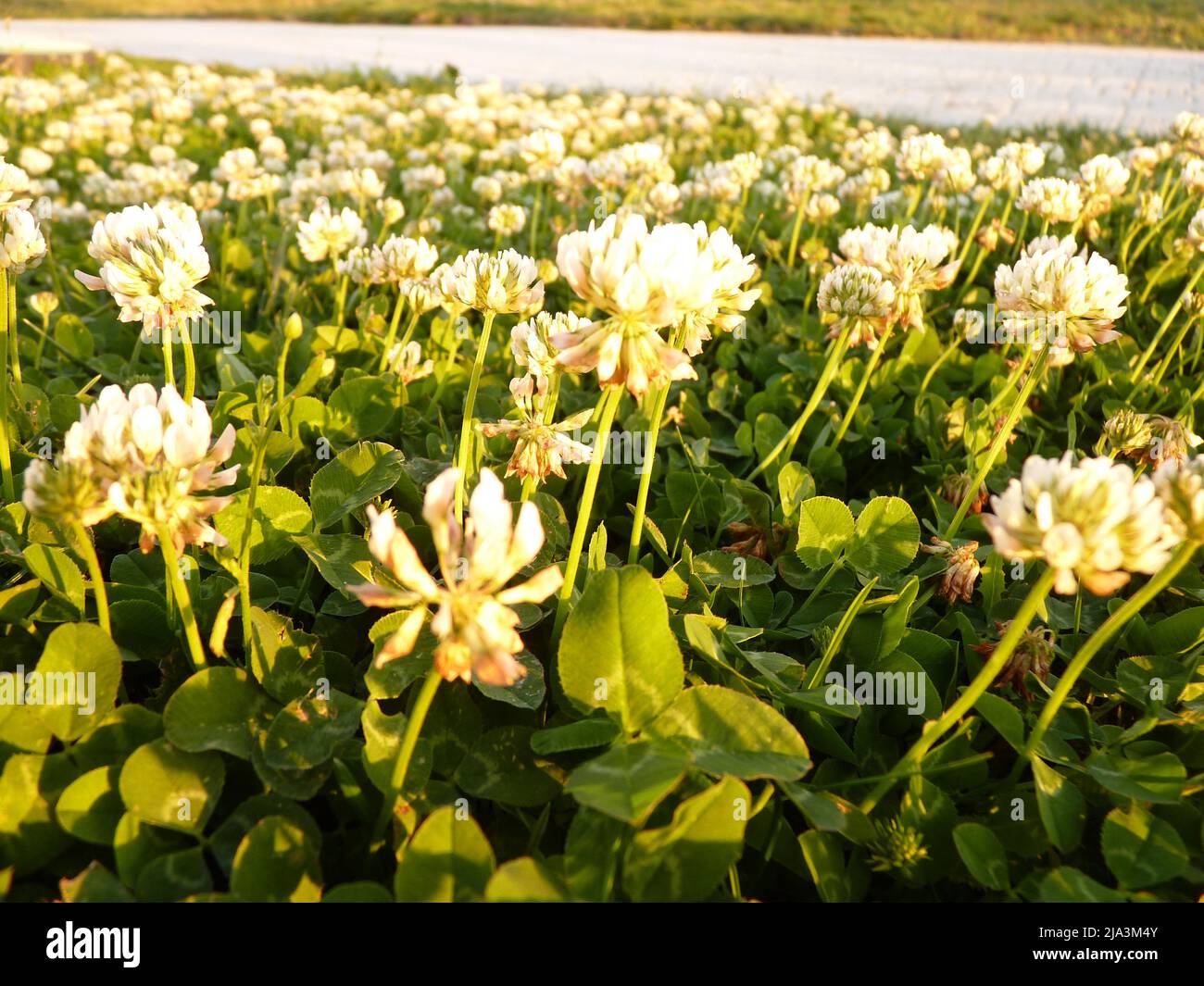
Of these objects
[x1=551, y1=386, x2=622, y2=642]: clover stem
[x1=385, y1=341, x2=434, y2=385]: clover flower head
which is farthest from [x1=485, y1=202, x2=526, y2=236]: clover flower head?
[x1=551, y1=386, x2=622, y2=642]: clover stem

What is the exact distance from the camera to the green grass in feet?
52.0

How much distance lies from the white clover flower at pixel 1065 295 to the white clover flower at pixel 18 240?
5.39ft

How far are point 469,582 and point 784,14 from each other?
20.2 metres

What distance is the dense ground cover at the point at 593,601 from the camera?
1115 millimetres

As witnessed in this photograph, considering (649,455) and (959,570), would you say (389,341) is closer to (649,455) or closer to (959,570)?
(649,455)

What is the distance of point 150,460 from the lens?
1.16 m

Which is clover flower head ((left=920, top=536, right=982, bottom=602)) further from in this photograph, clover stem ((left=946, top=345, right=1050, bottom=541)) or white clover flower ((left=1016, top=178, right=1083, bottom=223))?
white clover flower ((left=1016, top=178, right=1083, bottom=223))

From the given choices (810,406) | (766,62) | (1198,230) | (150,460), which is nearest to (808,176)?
(1198,230)

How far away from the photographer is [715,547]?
6.40 feet

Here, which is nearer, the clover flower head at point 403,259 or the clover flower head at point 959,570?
the clover flower head at point 959,570

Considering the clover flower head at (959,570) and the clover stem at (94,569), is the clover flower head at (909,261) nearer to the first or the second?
the clover flower head at (959,570)

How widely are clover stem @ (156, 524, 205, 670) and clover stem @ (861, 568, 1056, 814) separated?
2.92ft

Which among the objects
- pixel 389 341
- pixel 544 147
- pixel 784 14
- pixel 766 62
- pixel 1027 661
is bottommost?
pixel 1027 661

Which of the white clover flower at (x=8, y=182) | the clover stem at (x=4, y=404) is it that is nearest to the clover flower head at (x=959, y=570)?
the clover stem at (x=4, y=404)
